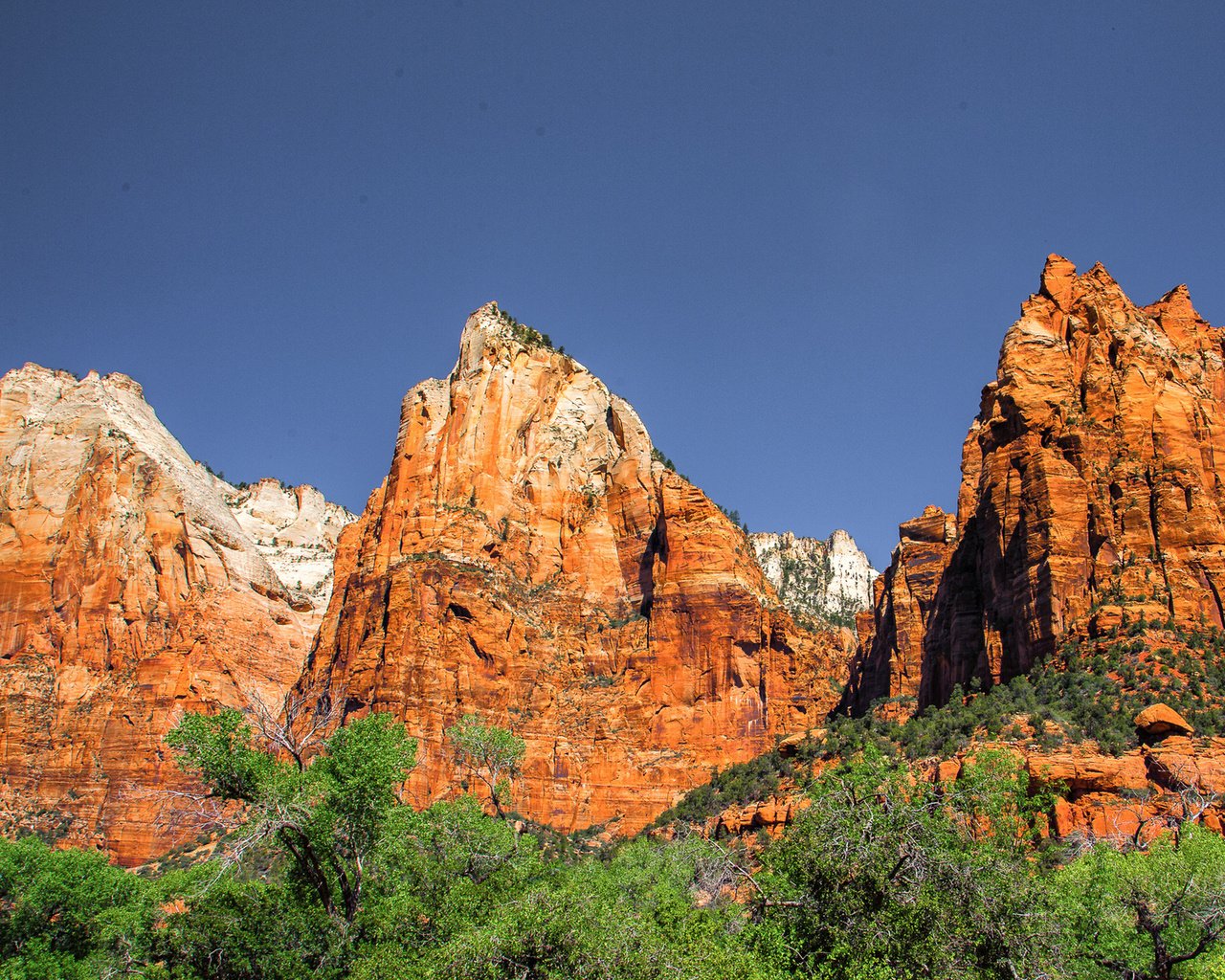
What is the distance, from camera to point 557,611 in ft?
304

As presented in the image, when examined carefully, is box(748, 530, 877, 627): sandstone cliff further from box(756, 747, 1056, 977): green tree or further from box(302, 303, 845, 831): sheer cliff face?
box(756, 747, 1056, 977): green tree

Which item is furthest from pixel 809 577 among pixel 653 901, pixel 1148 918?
pixel 1148 918

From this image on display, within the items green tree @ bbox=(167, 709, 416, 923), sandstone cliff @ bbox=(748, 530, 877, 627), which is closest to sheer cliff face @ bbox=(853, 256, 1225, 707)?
green tree @ bbox=(167, 709, 416, 923)

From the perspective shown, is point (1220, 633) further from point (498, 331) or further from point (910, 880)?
point (498, 331)

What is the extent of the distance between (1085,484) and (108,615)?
280ft

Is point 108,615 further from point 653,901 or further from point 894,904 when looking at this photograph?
point 894,904

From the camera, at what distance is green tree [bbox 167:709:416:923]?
28859 mm

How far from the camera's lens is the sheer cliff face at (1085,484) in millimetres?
56875

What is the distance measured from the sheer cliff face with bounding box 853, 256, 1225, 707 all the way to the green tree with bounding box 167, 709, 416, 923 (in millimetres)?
39683

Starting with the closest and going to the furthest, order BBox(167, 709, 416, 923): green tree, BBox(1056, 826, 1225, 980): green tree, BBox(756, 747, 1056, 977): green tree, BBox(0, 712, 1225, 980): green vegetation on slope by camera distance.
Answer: BBox(756, 747, 1056, 977): green tree, BBox(0, 712, 1225, 980): green vegetation on slope, BBox(1056, 826, 1225, 980): green tree, BBox(167, 709, 416, 923): green tree

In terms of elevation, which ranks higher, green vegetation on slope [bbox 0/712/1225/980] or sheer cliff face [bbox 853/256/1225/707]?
sheer cliff face [bbox 853/256/1225/707]

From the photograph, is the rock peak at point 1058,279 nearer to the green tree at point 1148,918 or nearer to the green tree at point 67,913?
the green tree at point 1148,918

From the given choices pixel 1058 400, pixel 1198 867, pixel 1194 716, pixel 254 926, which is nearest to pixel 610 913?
pixel 254 926

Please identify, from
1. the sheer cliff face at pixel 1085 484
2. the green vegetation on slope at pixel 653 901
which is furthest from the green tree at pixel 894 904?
the sheer cliff face at pixel 1085 484
